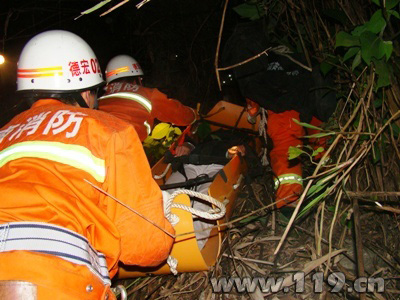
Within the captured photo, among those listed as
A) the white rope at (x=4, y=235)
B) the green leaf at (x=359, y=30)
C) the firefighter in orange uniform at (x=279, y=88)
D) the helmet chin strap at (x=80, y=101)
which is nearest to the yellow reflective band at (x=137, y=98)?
the firefighter in orange uniform at (x=279, y=88)

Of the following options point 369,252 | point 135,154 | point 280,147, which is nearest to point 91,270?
point 135,154

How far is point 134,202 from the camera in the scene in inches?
62.5

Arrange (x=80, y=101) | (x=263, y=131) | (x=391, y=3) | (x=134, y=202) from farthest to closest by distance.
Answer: (x=263, y=131)
(x=80, y=101)
(x=391, y=3)
(x=134, y=202)

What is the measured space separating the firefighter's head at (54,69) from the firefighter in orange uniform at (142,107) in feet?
3.41

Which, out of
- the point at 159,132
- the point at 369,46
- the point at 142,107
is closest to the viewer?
the point at 369,46

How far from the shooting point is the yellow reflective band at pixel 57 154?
142 centimetres

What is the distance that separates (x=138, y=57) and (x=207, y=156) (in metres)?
5.75

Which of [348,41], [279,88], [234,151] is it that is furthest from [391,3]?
[234,151]

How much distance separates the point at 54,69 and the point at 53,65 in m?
0.03

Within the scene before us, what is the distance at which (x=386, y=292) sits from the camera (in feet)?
6.61

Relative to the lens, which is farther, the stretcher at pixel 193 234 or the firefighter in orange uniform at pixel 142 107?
the firefighter in orange uniform at pixel 142 107

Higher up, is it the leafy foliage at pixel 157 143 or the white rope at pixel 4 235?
the white rope at pixel 4 235

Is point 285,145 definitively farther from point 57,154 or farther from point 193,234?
point 57,154

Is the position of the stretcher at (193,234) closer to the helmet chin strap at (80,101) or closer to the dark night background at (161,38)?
the helmet chin strap at (80,101)
